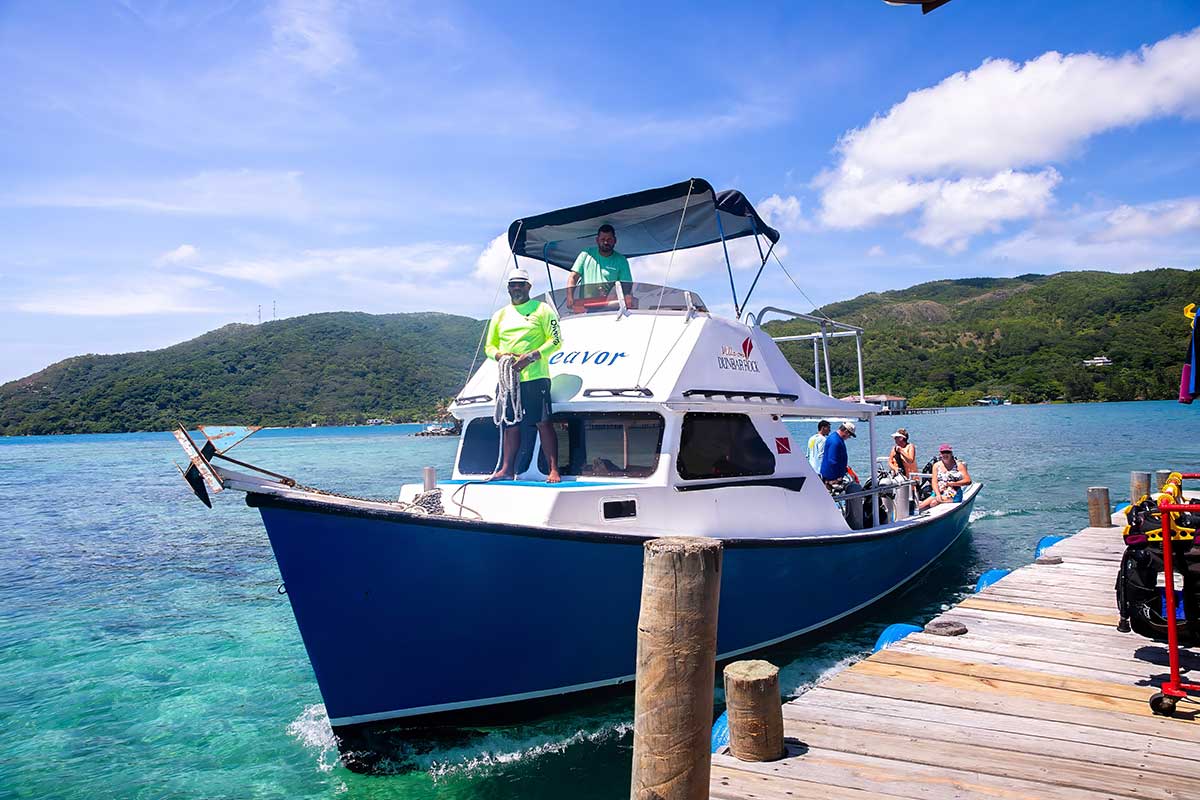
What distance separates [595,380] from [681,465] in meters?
1.07

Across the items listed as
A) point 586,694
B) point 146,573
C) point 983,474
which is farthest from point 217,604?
point 983,474

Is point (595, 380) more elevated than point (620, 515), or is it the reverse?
point (595, 380)

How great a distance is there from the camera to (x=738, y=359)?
7250 mm

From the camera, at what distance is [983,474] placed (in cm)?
2636

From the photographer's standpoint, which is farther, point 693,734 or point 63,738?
point 63,738

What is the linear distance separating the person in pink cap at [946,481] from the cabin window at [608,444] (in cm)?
713

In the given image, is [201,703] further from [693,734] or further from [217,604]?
[693,734]

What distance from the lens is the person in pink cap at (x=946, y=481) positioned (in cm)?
1188

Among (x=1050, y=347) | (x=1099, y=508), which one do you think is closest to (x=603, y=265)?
(x=1099, y=508)

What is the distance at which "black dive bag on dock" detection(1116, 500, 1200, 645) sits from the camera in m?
3.95

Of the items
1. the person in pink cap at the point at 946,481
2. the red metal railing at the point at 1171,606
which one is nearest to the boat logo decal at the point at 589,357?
the red metal railing at the point at 1171,606

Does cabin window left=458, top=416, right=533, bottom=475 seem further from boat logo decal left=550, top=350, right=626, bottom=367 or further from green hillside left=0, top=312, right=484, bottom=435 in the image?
green hillside left=0, top=312, right=484, bottom=435

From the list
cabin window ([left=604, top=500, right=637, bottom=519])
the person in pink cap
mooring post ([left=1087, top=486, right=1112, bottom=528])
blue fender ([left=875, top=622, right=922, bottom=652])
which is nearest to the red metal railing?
blue fender ([left=875, top=622, right=922, bottom=652])

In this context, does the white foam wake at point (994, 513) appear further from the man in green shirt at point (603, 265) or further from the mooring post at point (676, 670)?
the mooring post at point (676, 670)
